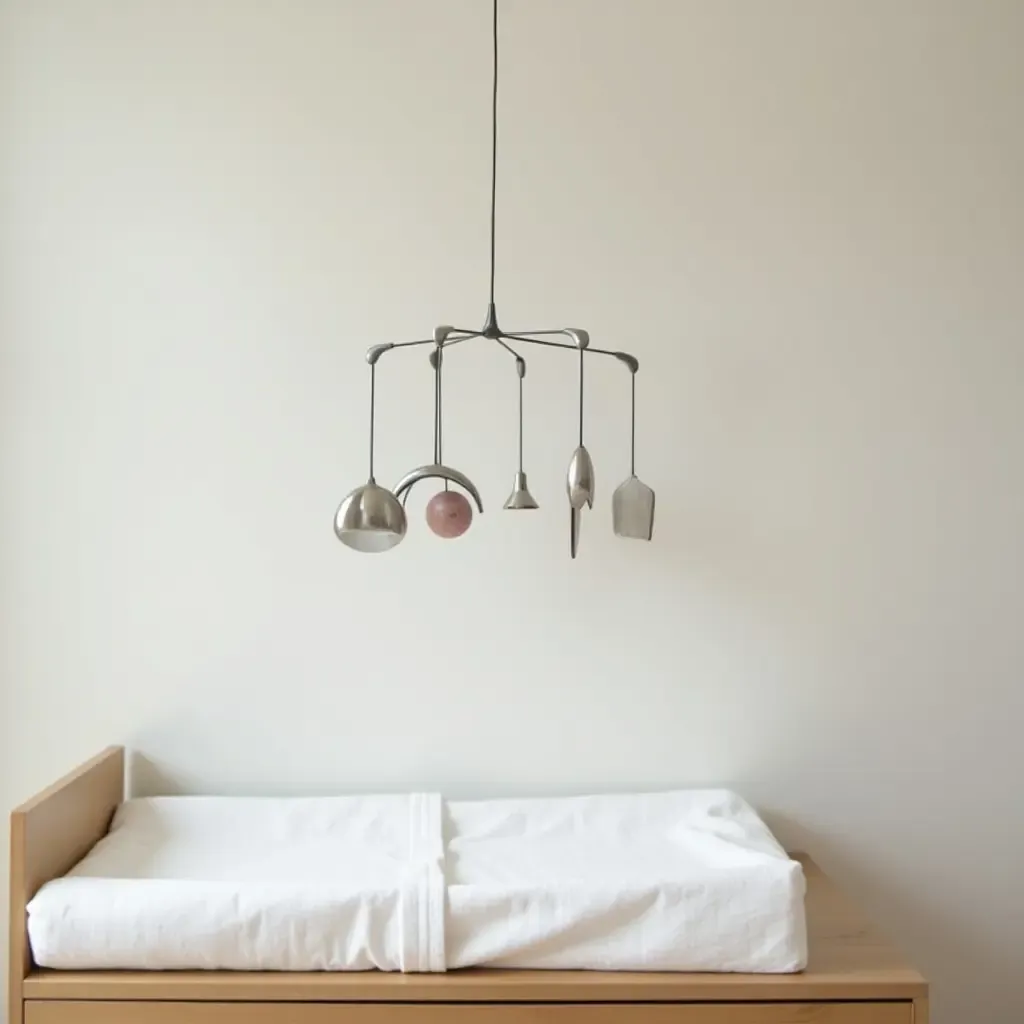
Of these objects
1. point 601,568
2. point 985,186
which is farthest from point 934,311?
point 601,568

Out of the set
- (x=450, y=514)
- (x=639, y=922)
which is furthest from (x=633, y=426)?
(x=639, y=922)

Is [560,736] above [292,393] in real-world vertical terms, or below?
below

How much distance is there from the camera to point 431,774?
2.09 metres

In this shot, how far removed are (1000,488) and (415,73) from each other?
1.47m

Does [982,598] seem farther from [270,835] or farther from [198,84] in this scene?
[198,84]

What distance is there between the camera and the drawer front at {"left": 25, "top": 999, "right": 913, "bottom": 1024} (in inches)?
59.5

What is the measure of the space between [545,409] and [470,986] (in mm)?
1082

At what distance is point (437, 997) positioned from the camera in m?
1.51

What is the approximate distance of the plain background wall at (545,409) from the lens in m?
2.07

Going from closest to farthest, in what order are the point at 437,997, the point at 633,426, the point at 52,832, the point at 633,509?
the point at 437,997 → the point at 52,832 → the point at 633,509 → the point at 633,426

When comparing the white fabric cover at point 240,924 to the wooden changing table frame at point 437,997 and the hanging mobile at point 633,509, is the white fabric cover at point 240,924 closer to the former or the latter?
the wooden changing table frame at point 437,997

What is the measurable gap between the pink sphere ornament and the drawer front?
73cm

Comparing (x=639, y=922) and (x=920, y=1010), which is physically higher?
(x=639, y=922)

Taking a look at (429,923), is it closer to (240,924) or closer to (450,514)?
(240,924)
